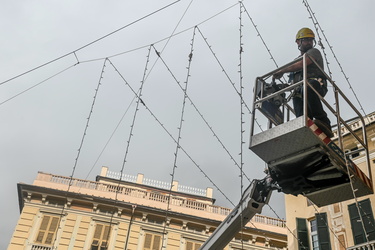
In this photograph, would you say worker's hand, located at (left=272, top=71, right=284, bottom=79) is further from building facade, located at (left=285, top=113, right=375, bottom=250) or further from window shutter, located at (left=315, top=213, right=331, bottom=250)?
window shutter, located at (left=315, top=213, right=331, bottom=250)

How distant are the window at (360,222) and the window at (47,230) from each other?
1592cm

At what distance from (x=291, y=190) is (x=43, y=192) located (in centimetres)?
1920

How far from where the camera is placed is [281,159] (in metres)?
6.05

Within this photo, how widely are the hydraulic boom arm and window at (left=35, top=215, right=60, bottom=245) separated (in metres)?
16.6

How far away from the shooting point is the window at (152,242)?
2222 centimetres

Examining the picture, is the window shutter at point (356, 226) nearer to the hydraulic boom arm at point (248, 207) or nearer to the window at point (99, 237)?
the hydraulic boom arm at point (248, 207)

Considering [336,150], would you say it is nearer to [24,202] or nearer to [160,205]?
[160,205]

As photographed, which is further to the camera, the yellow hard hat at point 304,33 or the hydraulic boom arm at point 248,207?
the hydraulic boom arm at point 248,207

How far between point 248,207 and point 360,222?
878 centimetres

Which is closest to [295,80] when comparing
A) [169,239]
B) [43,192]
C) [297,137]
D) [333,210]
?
[297,137]

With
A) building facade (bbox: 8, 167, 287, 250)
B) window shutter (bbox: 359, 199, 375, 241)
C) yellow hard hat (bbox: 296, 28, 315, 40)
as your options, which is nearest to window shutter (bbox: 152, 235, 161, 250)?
building facade (bbox: 8, 167, 287, 250)

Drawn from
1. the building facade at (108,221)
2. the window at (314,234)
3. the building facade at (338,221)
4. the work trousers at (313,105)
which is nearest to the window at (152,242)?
the building facade at (108,221)

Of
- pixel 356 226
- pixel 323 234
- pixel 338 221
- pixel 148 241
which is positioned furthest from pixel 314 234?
pixel 148 241

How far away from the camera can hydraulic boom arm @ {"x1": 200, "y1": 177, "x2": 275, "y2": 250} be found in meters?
7.09
